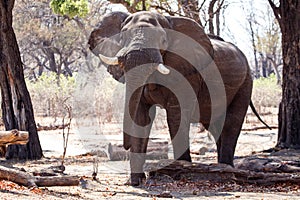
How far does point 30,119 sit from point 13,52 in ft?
4.41

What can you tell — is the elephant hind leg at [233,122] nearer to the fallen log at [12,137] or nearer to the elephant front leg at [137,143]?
A: the elephant front leg at [137,143]

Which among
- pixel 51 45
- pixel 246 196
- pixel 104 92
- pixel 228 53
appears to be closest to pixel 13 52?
pixel 228 53

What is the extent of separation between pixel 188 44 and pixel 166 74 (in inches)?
31.5

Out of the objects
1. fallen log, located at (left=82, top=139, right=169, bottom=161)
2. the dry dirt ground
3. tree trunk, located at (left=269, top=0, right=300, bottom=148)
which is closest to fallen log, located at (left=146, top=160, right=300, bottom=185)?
the dry dirt ground

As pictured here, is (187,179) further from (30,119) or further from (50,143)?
(50,143)

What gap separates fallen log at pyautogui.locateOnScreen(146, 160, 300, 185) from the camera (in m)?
7.61

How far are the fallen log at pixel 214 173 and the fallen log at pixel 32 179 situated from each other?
1.68m

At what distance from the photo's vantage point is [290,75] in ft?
42.9

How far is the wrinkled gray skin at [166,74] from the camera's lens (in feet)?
24.4

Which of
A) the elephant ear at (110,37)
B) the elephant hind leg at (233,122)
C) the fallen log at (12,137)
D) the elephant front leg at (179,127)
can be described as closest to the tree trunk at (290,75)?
the elephant hind leg at (233,122)

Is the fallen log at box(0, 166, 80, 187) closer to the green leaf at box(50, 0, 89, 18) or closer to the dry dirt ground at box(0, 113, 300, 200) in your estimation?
the dry dirt ground at box(0, 113, 300, 200)

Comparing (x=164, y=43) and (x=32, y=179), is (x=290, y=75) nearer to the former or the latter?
(x=164, y=43)

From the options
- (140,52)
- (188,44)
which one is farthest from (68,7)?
(140,52)

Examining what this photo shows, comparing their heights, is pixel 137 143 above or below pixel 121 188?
above
